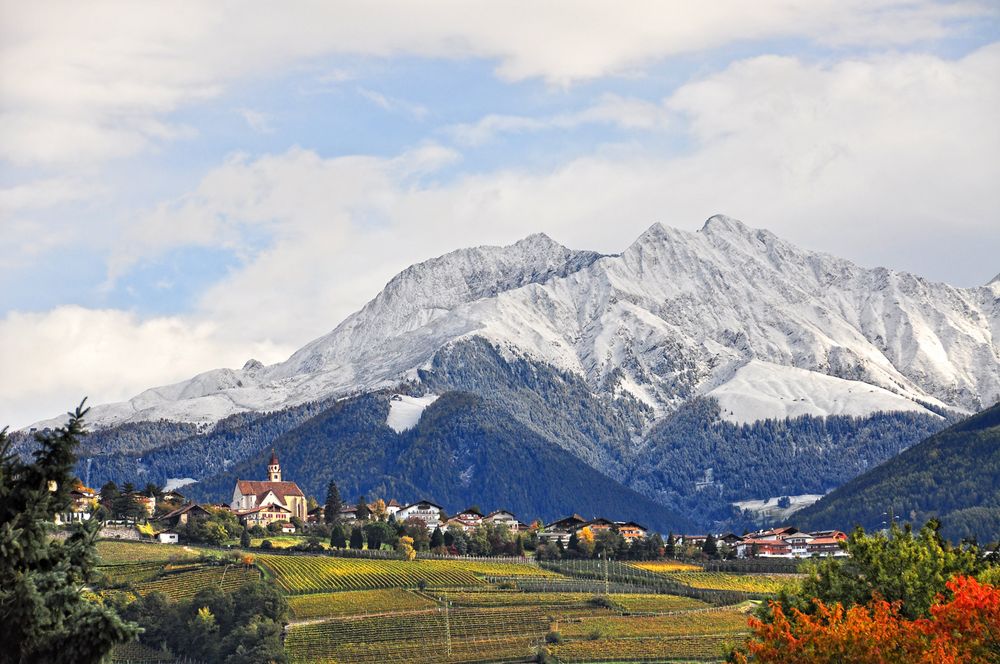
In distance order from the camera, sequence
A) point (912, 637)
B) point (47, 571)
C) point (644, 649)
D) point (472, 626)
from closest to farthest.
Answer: point (47, 571), point (912, 637), point (644, 649), point (472, 626)

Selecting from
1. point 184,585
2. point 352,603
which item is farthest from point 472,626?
point 184,585

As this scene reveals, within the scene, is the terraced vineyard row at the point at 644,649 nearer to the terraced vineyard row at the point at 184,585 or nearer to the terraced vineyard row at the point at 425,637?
the terraced vineyard row at the point at 425,637

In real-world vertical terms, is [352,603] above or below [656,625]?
above

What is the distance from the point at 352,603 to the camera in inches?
7470

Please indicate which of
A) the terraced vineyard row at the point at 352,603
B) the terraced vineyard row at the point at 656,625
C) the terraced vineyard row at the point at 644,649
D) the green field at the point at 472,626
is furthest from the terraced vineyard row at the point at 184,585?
the terraced vineyard row at the point at 644,649

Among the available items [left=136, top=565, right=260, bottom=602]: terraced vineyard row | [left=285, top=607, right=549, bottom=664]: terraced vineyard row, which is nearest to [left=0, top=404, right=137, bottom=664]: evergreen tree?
[left=285, top=607, right=549, bottom=664]: terraced vineyard row

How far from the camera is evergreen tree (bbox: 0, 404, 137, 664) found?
4350 centimetres

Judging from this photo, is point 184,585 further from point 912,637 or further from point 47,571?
point 47,571

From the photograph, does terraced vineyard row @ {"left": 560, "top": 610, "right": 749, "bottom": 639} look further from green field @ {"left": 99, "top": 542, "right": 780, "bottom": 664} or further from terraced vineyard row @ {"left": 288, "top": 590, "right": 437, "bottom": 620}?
terraced vineyard row @ {"left": 288, "top": 590, "right": 437, "bottom": 620}

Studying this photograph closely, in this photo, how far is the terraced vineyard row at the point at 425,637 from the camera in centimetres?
16350

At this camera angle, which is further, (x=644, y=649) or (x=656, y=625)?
(x=656, y=625)

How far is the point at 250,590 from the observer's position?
17888cm

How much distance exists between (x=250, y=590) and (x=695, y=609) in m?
57.2

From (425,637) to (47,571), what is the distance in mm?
131101
